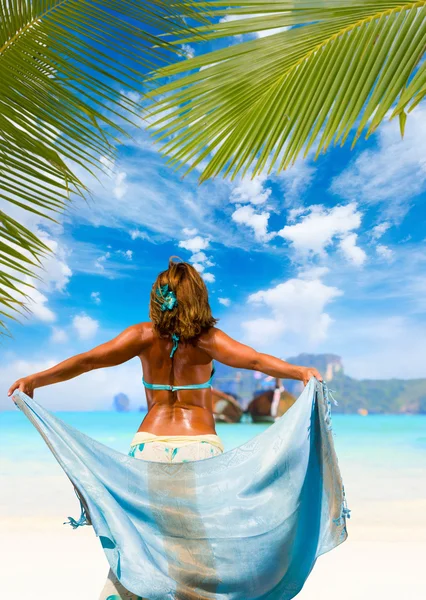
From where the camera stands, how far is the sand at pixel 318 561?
3871 millimetres

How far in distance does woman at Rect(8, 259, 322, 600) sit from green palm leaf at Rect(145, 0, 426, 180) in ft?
2.45

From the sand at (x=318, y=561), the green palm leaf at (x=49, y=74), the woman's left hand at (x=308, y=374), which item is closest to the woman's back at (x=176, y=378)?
the woman's left hand at (x=308, y=374)

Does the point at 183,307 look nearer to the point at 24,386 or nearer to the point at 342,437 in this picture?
the point at 24,386

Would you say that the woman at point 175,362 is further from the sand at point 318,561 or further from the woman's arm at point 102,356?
the sand at point 318,561

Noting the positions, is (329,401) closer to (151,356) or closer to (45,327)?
(151,356)

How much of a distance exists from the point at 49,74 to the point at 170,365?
42.3 inches

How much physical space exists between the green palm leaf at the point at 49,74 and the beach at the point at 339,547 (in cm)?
282

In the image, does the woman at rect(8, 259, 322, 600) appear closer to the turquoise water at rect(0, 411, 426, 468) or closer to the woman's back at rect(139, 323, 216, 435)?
the woman's back at rect(139, 323, 216, 435)

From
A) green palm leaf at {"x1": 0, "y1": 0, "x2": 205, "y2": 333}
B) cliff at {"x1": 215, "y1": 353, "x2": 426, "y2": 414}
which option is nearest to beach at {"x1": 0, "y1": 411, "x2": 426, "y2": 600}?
green palm leaf at {"x1": 0, "y1": 0, "x2": 205, "y2": 333}

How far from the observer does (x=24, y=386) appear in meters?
2.29

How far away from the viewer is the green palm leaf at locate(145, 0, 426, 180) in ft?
4.69

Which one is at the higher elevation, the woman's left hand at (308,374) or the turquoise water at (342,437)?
the turquoise water at (342,437)

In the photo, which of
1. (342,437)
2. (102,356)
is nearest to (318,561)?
(102,356)

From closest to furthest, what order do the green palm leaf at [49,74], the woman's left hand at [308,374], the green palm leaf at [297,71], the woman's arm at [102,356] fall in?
1. the green palm leaf at [297,71]
2. the green palm leaf at [49,74]
3. the woman's left hand at [308,374]
4. the woman's arm at [102,356]
